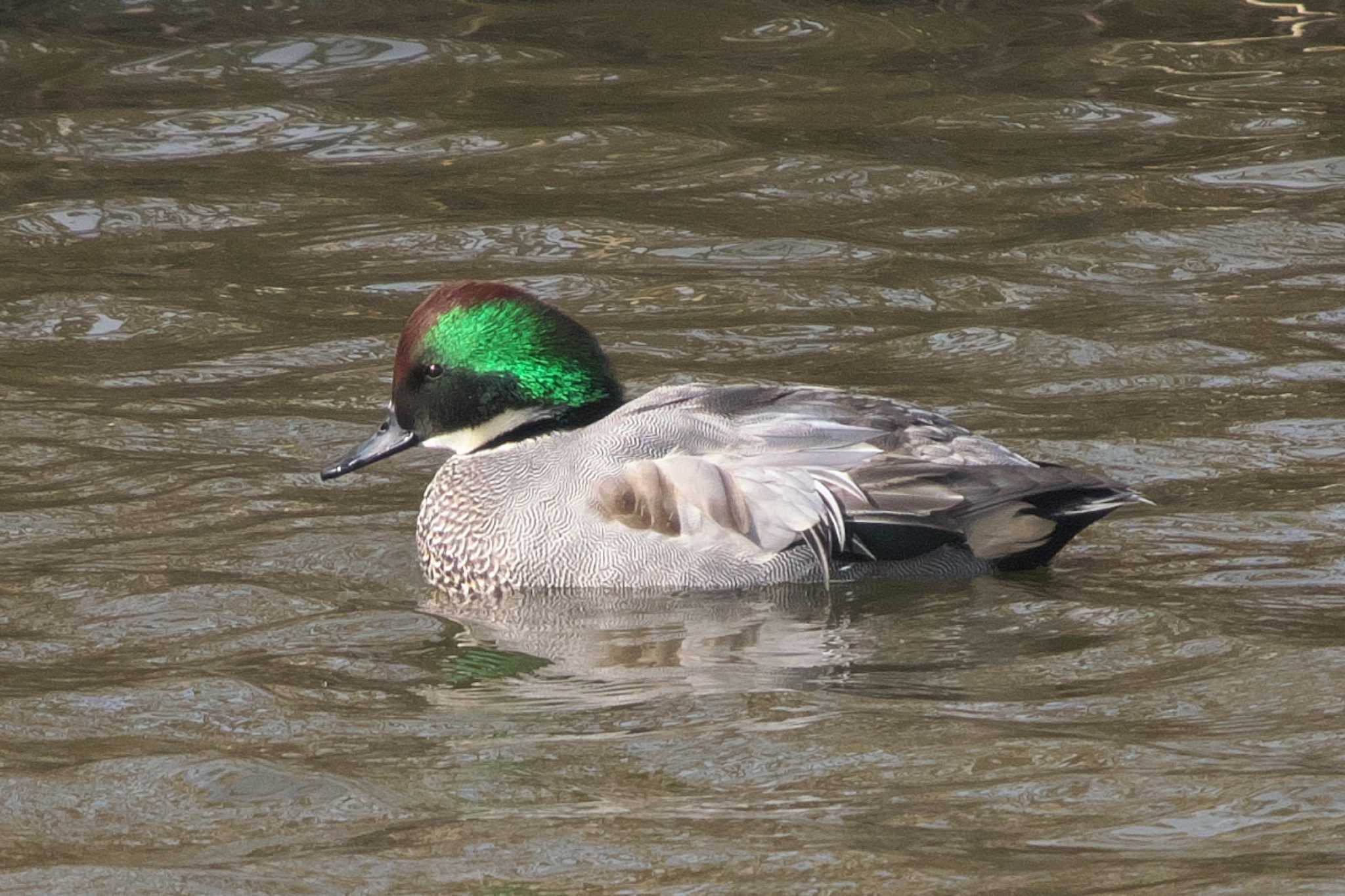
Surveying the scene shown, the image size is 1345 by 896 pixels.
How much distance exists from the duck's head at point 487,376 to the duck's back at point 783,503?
0.34 metres

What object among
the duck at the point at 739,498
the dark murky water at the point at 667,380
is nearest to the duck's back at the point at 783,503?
the duck at the point at 739,498

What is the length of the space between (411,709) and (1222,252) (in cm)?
503

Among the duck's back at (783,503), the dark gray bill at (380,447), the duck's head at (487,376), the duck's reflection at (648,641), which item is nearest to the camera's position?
the duck's reflection at (648,641)

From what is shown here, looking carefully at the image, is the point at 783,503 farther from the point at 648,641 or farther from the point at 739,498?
the point at 648,641

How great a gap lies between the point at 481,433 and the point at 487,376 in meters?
0.19

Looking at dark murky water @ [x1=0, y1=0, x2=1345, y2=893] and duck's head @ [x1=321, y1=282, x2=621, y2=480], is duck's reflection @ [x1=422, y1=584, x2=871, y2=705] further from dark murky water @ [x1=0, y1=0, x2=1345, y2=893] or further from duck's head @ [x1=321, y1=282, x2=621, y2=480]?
duck's head @ [x1=321, y1=282, x2=621, y2=480]

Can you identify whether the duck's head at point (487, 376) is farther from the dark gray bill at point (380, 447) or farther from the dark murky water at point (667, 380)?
the dark murky water at point (667, 380)

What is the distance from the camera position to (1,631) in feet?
20.0

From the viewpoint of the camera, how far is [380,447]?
6.94 metres

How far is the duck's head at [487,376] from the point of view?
6773mm

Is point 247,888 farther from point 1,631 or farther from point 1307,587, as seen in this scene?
point 1307,587

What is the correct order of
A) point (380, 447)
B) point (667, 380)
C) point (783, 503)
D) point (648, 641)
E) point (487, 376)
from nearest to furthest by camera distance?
1. point (648, 641)
2. point (783, 503)
3. point (487, 376)
4. point (380, 447)
5. point (667, 380)

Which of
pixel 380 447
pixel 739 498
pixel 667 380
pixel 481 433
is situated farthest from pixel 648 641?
pixel 667 380

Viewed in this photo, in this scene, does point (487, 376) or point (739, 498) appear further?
point (487, 376)
